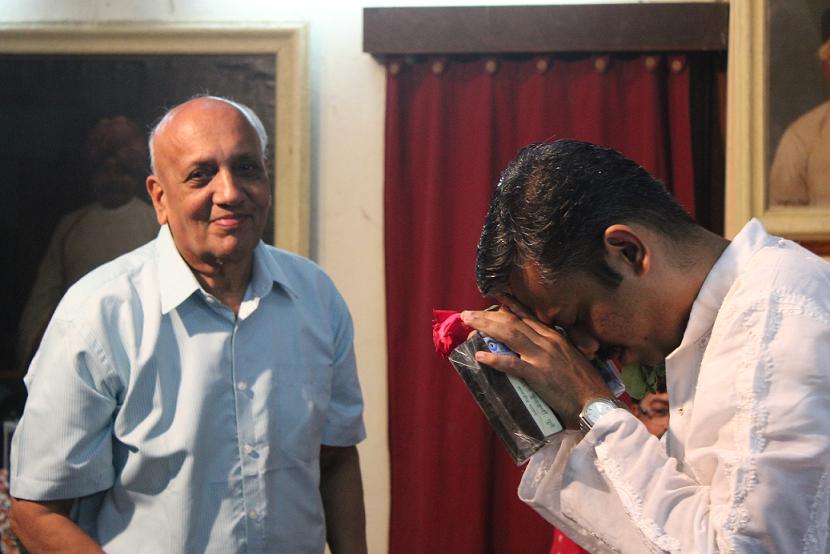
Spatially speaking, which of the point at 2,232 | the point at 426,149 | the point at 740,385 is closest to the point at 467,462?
the point at 426,149

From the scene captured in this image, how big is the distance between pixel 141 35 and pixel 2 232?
99cm

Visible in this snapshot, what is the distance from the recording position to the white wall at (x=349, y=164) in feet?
12.2

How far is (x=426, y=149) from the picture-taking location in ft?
12.1

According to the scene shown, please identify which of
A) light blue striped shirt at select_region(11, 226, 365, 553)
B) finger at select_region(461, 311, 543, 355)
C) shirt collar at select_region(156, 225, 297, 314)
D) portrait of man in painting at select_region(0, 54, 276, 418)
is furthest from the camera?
portrait of man in painting at select_region(0, 54, 276, 418)

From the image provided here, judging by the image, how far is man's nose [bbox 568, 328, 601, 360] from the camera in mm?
1585

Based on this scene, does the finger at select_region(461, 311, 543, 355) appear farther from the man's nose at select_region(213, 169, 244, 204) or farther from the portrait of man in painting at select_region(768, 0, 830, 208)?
the portrait of man in painting at select_region(768, 0, 830, 208)

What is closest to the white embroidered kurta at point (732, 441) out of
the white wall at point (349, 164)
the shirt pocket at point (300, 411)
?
the shirt pocket at point (300, 411)

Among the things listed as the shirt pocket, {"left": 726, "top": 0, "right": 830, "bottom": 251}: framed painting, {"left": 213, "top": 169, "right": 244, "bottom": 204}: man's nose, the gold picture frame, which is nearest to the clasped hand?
the shirt pocket

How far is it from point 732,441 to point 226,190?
1315mm

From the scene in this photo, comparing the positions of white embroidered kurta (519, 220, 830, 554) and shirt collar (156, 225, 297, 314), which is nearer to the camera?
white embroidered kurta (519, 220, 830, 554)

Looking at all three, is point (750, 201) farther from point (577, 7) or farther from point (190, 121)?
point (190, 121)

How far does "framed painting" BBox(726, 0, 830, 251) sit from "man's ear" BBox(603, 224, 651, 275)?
6.67ft

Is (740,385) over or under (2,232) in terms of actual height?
under

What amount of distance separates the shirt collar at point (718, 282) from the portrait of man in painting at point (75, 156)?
7.98 ft
